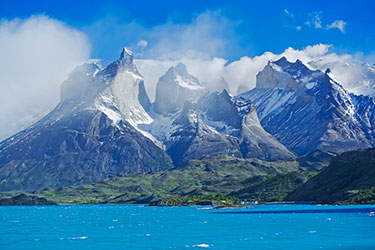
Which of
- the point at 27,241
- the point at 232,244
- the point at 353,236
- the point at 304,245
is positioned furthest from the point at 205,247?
the point at 27,241

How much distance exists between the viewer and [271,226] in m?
169

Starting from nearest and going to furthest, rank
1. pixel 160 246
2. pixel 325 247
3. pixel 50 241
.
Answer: pixel 325 247, pixel 160 246, pixel 50 241

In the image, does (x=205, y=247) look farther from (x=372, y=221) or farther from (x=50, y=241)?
(x=372, y=221)

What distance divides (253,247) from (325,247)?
13991 millimetres

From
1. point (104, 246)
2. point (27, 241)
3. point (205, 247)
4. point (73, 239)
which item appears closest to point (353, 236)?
point (205, 247)

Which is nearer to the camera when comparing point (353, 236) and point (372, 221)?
point (353, 236)

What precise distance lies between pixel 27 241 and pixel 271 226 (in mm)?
69804

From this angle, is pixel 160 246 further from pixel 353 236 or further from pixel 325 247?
pixel 353 236

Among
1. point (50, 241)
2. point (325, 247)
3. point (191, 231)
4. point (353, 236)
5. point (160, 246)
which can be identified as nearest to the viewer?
point (325, 247)

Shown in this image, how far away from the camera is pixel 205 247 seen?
117375mm

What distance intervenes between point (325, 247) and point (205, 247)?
2371cm

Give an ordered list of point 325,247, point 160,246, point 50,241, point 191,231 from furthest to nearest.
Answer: point 191,231, point 50,241, point 160,246, point 325,247

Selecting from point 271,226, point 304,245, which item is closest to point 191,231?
point 271,226

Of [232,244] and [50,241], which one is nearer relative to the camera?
[232,244]
